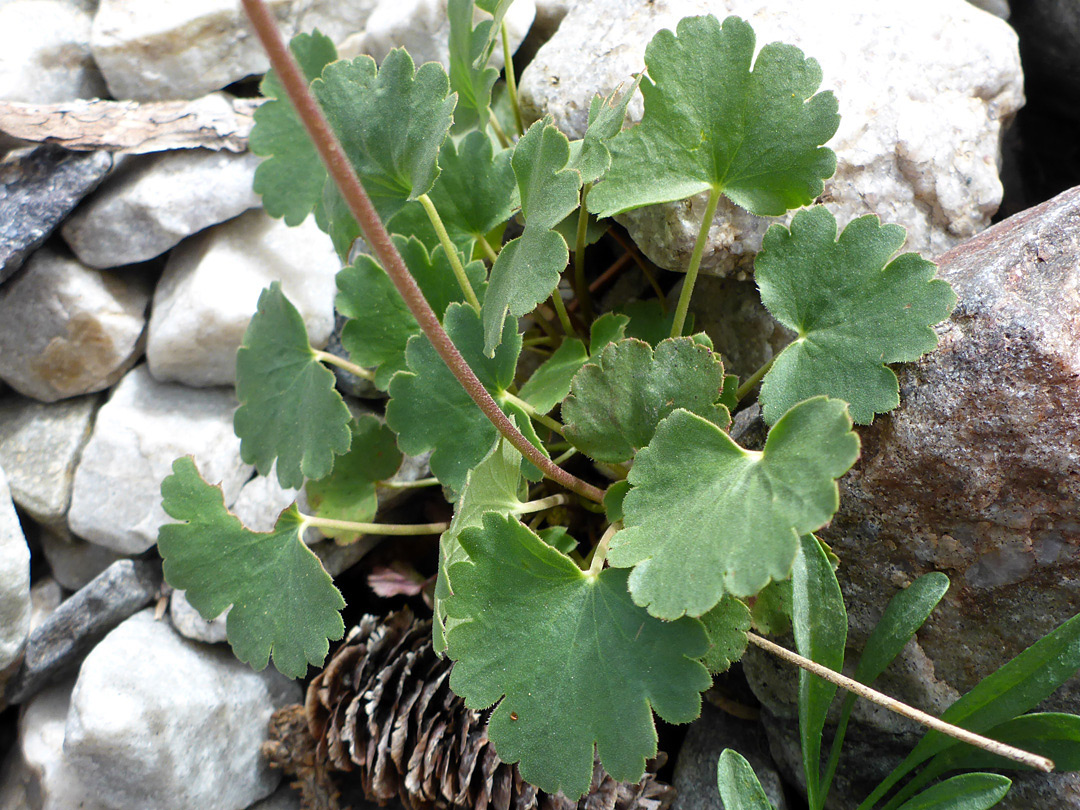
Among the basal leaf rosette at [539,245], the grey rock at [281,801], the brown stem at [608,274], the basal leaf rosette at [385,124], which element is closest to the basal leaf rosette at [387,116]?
the basal leaf rosette at [385,124]

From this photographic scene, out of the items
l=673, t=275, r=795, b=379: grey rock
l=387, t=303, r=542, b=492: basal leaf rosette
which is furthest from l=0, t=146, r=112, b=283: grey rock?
l=673, t=275, r=795, b=379: grey rock

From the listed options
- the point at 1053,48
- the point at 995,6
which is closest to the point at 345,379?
the point at 995,6

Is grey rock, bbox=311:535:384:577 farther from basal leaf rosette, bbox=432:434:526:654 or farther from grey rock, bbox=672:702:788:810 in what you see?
grey rock, bbox=672:702:788:810

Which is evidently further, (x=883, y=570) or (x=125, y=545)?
(x=125, y=545)

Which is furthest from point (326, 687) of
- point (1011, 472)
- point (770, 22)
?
point (770, 22)

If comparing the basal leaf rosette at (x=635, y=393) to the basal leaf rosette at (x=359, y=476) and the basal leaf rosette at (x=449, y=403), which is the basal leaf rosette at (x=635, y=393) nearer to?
the basal leaf rosette at (x=449, y=403)

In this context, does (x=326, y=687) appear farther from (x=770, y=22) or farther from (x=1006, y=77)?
(x=1006, y=77)
